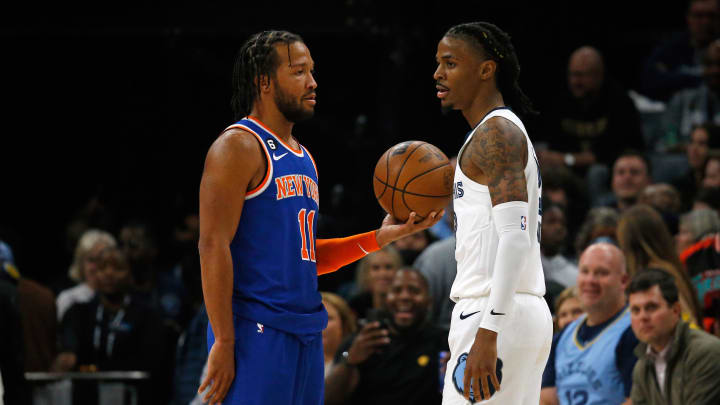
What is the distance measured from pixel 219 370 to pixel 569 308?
3740 mm

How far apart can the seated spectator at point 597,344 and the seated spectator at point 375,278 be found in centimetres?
175

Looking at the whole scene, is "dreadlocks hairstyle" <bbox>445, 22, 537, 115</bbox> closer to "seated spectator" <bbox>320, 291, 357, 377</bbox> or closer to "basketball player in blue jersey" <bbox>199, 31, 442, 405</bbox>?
"basketball player in blue jersey" <bbox>199, 31, 442, 405</bbox>

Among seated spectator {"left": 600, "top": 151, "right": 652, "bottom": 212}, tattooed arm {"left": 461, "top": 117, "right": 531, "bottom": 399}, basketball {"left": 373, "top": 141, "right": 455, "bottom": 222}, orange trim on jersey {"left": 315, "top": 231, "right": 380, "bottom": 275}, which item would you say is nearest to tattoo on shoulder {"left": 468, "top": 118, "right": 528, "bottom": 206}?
tattooed arm {"left": 461, "top": 117, "right": 531, "bottom": 399}

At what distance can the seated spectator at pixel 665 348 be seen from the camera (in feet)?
19.5

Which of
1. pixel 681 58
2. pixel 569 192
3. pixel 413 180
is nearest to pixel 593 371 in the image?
pixel 413 180

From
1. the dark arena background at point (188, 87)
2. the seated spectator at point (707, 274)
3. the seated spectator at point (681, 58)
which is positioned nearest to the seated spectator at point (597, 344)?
the seated spectator at point (707, 274)

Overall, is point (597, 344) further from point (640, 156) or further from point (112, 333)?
point (112, 333)

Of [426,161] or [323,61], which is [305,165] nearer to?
[426,161]

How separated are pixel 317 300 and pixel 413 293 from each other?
9.97 ft

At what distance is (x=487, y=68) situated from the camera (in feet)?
14.4

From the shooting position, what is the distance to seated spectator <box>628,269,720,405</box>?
19.5ft

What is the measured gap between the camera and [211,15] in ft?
34.4

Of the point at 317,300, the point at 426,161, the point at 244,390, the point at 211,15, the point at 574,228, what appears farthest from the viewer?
the point at 211,15

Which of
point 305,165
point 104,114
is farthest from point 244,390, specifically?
point 104,114
